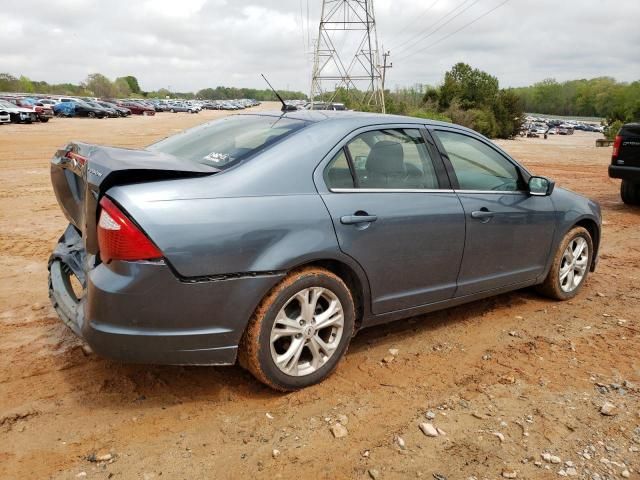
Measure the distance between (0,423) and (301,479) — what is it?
1.59 m

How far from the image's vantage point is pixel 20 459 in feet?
8.45

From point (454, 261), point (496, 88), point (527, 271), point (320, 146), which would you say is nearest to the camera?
point (320, 146)

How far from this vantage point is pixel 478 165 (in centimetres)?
418

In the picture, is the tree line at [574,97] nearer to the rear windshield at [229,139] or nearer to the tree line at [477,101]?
the tree line at [477,101]

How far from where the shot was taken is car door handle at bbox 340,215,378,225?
3195 millimetres

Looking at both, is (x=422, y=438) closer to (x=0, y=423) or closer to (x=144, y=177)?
(x=144, y=177)

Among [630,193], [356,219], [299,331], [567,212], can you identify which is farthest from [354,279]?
[630,193]

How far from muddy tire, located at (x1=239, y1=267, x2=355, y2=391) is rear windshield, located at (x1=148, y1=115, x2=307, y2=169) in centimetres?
79

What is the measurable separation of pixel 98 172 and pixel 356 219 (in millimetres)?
1415

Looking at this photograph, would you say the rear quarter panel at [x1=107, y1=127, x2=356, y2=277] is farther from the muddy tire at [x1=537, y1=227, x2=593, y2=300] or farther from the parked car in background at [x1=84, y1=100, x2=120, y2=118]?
the parked car in background at [x1=84, y1=100, x2=120, y2=118]

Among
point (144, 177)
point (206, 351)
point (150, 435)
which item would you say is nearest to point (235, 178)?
point (144, 177)

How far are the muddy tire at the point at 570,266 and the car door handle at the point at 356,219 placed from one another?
2.17 meters

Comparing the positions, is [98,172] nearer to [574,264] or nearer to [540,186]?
[540,186]

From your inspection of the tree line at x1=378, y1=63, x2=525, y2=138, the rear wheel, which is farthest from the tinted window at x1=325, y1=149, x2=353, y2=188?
the tree line at x1=378, y1=63, x2=525, y2=138
